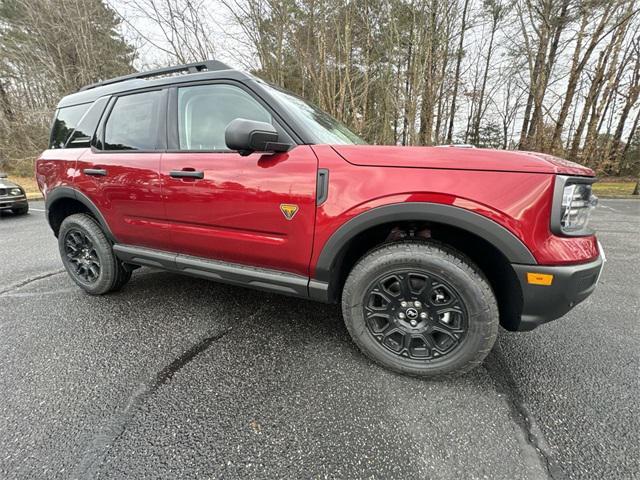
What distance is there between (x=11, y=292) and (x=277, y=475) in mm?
3480

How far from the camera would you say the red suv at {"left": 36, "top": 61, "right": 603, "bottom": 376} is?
1.47m

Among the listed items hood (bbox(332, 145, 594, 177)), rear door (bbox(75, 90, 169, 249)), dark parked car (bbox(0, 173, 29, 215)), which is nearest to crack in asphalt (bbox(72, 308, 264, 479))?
rear door (bbox(75, 90, 169, 249))

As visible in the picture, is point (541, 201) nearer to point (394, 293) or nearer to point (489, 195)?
point (489, 195)

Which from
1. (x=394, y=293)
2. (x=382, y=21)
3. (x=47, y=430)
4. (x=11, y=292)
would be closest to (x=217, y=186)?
(x=394, y=293)

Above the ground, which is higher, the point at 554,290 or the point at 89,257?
the point at 554,290

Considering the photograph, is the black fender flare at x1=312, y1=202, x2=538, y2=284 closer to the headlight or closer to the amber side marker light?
the amber side marker light

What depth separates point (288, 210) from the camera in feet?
5.83

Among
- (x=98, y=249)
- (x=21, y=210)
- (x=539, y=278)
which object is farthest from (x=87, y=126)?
(x=21, y=210)

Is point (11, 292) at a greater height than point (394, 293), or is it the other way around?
point (394, 293)

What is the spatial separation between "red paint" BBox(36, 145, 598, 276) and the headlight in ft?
0.13

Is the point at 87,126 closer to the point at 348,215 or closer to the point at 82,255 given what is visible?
the point at 82,255

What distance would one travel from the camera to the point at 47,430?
1.42m

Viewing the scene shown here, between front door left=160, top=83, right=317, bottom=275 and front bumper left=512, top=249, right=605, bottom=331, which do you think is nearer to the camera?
front bumper left=512, top=249, right=605, bottom=331

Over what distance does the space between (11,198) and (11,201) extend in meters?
0.08
